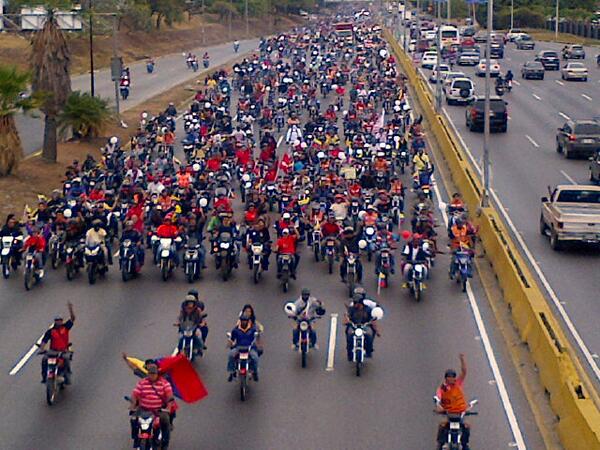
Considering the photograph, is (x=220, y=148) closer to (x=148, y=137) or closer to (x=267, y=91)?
(x=148, y=137)

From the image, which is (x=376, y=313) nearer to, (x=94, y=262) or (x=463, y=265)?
(x=463, y=265)

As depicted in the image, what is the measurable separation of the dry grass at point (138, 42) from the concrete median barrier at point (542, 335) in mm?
37212

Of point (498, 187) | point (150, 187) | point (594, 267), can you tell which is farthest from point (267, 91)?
point (594, 267)

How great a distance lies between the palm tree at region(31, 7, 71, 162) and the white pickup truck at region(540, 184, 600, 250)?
2004 centimetres

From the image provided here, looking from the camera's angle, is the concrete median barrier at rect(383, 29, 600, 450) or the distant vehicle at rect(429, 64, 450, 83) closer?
the concrete median barrier at rect(383, 29, 600, 450)

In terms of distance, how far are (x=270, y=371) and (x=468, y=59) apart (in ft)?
242

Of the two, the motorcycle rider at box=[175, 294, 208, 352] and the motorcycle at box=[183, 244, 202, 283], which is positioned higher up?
the motorcycle rider at box=[175, 294, 208, 352]

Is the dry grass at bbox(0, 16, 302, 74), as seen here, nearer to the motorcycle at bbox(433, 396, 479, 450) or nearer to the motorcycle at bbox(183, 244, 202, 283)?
the motorcycle at bbox(183, 244, 202, 283)

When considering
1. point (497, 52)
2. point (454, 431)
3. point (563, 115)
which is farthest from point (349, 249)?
point (497, 52)

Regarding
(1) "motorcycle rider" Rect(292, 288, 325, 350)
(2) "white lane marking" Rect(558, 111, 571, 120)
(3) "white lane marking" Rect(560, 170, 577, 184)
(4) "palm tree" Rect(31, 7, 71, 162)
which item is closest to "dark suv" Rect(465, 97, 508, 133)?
(2) "white lane marking" Rect(558, 111, 571, 120)

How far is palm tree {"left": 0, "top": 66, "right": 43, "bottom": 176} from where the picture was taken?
36219 mm

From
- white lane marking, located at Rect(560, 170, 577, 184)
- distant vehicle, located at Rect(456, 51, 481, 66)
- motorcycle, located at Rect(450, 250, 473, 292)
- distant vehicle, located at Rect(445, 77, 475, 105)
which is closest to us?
motorcycle, located at Rect(450, 250, 473, 292)

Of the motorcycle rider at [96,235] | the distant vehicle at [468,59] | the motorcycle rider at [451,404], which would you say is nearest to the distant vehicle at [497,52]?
the distant vehicle at [468,59]

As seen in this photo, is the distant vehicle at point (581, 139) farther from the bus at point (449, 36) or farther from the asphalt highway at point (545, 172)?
the bus at point (449, 36)
